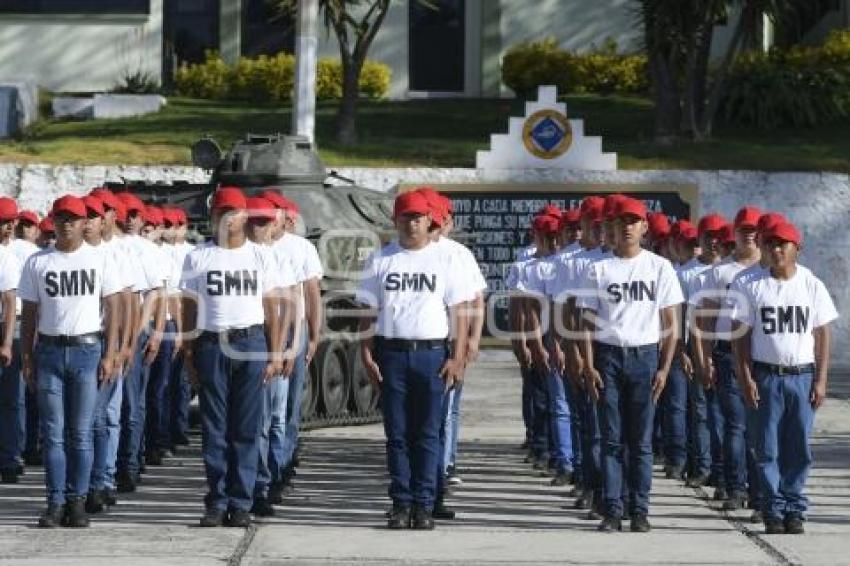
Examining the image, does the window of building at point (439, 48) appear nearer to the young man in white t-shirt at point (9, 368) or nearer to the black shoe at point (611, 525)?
the young man in white t-shirt at point (9, 368)

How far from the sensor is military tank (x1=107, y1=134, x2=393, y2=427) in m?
20.1

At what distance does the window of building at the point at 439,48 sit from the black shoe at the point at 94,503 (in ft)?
80.9

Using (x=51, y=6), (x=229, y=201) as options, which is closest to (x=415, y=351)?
(x=229, y=201)

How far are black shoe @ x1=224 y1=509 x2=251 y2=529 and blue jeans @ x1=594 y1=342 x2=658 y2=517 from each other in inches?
82.6

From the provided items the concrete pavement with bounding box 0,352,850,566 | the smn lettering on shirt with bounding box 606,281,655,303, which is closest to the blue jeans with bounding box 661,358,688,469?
the concrete pavement with bounding box 0,352,850,566

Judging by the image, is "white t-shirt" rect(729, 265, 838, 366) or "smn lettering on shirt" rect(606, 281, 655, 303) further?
"smn lettering on shirt" rect(606, 281, 655, 303)

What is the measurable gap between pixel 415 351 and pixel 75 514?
86.7 inches

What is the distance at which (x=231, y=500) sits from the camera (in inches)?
514

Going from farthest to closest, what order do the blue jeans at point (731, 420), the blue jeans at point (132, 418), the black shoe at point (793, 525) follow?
the blue jeans at point (132, 418) → the blue jeans at point (731, 420) → the black shoe at point (793, 525)

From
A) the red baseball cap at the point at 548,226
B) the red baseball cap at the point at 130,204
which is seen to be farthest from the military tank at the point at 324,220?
the red baseball cap at the point at 548,226

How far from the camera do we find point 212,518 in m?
13.0

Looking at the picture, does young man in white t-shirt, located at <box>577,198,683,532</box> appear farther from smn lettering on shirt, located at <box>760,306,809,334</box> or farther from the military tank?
the military tank

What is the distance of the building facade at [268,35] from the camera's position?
1423 inches

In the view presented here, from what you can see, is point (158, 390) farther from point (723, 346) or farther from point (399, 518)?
point (723, 346)
